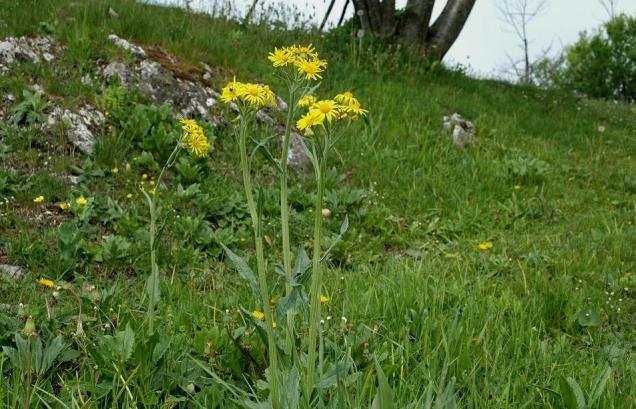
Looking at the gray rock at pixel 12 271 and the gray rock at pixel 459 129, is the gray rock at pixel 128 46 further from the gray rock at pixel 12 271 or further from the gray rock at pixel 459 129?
the gray rock at pixel 459 129

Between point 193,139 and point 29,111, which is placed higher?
point 193,139

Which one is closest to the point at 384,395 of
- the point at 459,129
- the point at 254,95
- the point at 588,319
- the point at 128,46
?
the point at 254,95

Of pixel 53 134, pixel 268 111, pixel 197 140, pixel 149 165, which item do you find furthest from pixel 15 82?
pixel 197 140

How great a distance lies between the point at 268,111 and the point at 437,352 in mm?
3942

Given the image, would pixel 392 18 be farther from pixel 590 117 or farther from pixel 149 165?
pixel 149 165

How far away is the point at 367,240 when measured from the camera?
435cm

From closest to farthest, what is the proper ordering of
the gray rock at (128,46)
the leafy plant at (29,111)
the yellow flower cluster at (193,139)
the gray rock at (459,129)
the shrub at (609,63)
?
the yellow flower cluster at (193,139)
the leafy plant at (29,111)
the gray rock at (128,46)
the gray rock at (459,129)
the shrub at (609,63)

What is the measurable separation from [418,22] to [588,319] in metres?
6.33

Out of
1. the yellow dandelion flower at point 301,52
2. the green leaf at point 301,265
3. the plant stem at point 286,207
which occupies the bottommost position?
the green leaf at point 301,265

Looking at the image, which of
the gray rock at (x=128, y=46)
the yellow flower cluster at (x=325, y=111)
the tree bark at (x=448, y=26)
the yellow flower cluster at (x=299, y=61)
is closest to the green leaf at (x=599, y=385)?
the yellow flower cluster at (x=325, y=111)

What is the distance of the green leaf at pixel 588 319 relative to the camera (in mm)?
2896

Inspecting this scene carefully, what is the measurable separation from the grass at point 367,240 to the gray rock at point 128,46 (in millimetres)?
102

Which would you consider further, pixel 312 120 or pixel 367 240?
pixel 367 240

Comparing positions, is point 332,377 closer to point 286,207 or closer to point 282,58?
point 286,207
